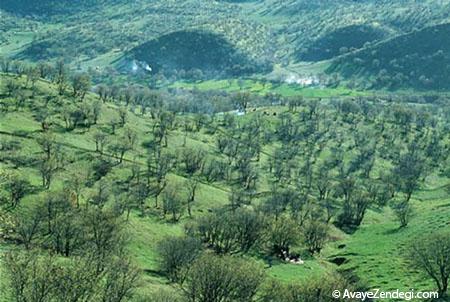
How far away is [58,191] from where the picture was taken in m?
126

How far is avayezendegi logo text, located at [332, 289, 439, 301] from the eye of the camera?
72.6 meters

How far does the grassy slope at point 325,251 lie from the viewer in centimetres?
10038

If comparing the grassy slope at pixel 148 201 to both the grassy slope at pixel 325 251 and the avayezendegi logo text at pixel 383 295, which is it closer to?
the grassy slope at pixel 325 251

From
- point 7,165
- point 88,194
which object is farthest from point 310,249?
point 7,165

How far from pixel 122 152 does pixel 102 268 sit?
97402 mm

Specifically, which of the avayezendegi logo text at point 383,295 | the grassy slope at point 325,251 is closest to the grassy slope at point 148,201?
the grassy slope at point 325,251

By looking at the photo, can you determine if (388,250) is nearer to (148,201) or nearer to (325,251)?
(325,251)

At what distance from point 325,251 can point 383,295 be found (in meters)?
50.3

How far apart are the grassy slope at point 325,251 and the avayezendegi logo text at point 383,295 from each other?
4224 millimetres

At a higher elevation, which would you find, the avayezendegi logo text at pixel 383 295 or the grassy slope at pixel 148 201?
the avayezendegi logo text at pixel 383 295

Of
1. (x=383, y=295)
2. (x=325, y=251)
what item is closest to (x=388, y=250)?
(x=325, y=251)

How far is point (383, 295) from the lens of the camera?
86.4 meters

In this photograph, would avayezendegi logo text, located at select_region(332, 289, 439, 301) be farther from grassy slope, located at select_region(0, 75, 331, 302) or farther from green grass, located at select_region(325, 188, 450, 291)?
grassy slope, located at select_region(0, 75, 331, 302)

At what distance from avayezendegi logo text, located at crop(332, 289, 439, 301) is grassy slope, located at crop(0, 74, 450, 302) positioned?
4.22 meters
